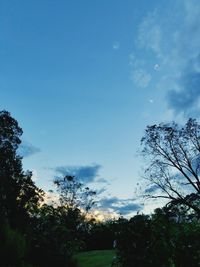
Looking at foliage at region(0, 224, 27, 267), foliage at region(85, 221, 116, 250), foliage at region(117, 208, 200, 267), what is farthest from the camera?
foliage at region(85, 221, 116, 250)

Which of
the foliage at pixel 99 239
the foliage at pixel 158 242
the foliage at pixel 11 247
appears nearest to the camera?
the foliage at pixel 11 247

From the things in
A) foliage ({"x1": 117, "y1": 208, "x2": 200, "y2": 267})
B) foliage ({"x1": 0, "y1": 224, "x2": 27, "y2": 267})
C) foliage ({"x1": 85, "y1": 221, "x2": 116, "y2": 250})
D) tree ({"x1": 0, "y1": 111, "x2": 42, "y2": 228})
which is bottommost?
foliage ({"x1": 0, "y1": 224, "x2": 27, "y2": 267})

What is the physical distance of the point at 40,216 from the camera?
18.6 metres

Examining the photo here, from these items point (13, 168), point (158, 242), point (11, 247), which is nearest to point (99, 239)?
point (13, 168)

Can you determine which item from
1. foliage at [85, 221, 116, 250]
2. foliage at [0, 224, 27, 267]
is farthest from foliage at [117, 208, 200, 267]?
foliage at [85, 221, 116, 250]

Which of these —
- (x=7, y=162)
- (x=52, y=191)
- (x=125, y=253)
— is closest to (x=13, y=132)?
(x=7, y=162)

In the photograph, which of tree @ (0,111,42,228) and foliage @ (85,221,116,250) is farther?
foliage @ (85,221,116,250)

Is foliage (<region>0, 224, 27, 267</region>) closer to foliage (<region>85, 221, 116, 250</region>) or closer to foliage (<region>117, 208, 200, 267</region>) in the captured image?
foliage (<region>117, 208, 200, 267</region>)

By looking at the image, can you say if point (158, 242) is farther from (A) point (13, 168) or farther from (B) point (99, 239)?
(B) point (99, 239)

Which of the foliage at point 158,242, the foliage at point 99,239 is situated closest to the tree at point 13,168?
the foliage at point 99,239

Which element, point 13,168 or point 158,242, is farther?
point 13,168

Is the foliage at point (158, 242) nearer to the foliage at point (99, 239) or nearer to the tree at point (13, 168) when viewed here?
the tree at point (13, 168)

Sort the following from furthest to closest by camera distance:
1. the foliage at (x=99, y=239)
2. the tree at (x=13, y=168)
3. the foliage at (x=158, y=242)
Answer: the foliage at (x=99, y=239), the tree at (x=13, y=168), the foliage at (x=158, y=242)

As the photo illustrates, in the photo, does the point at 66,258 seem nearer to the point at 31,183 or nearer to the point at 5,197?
the point at 5,197
